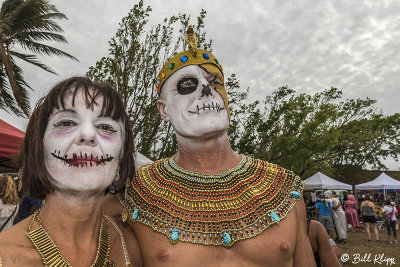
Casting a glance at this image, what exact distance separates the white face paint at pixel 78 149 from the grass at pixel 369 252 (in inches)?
301

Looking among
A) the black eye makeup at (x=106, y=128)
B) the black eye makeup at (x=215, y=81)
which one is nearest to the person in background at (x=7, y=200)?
the black eye makeup at (x=106, y=128)

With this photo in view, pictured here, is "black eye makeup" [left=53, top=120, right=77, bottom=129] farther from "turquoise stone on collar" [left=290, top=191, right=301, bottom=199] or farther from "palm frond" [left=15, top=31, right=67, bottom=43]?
"palm frond" [left=15, top=31, right=67, bottom=43]

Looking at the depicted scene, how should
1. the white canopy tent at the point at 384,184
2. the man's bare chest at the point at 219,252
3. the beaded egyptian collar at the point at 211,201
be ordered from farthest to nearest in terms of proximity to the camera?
the white canopy tent at the point at 384,184
the beaded egyptian collar at the point at 211,201
the man's bare chest at the point at 219,252

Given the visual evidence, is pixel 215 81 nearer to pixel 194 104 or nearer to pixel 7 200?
pixel 194 104

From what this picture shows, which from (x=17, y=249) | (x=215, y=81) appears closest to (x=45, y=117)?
(x=17, y=249)

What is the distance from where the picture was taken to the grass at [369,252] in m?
7.36

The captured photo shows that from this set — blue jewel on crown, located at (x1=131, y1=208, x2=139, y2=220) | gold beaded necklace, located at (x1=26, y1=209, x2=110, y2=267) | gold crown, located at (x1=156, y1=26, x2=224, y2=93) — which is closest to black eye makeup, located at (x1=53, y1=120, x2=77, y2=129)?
gold beaded necklace, located at (x1=26, y1=209, x2=110, y2=267)

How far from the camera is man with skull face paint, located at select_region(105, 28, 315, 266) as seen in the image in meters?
1.88

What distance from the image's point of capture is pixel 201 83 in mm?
2260

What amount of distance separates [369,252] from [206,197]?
8.50 m

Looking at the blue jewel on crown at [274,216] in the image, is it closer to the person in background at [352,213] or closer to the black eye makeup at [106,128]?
the black eye makeup at [106,128]

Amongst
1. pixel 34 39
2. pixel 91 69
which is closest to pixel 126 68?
pixel 91 69

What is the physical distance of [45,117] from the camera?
1545mm

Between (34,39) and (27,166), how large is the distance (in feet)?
40.6
